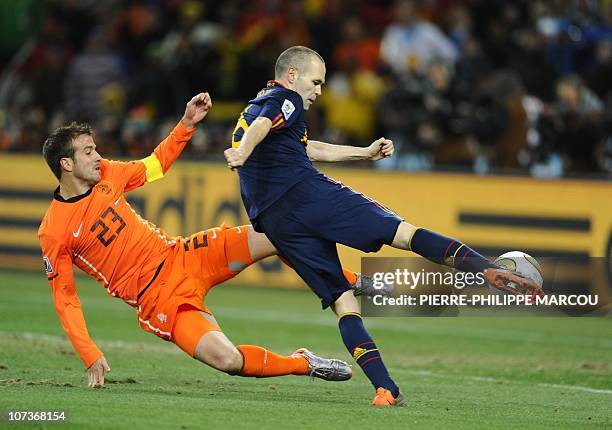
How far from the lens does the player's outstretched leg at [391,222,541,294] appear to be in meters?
7.54

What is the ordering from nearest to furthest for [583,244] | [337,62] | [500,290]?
[500,290]
[583,244]
[337,62]

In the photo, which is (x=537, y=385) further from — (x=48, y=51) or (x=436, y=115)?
(x=48, y=51)

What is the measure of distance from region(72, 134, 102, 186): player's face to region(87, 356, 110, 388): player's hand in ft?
4.20

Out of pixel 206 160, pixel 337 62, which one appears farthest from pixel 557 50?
pixel 206 160

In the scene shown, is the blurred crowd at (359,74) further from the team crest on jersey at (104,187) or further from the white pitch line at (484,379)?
the team crest on jersey at (104,187)

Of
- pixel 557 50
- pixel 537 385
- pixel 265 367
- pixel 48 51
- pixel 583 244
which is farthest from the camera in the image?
pixel 48 51

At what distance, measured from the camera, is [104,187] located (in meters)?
8.52

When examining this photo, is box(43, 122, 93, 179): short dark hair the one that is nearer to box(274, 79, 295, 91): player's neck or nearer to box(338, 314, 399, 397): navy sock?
box(274, 79, 295, 91): player's neck

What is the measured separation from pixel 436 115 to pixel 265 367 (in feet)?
27.8

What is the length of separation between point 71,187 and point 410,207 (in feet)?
25.6

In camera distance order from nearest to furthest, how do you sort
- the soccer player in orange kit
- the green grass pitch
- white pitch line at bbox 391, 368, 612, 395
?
the green grass pitch, the soccer player in orange kit, white pitch line at bbox 391, 368, 612, 395

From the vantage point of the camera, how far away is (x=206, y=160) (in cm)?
1650

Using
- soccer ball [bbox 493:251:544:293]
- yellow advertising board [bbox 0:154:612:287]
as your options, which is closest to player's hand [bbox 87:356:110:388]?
soccer ball [bbox 493:251:544:293]

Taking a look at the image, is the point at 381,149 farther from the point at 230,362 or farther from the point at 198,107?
the point at 230,362
